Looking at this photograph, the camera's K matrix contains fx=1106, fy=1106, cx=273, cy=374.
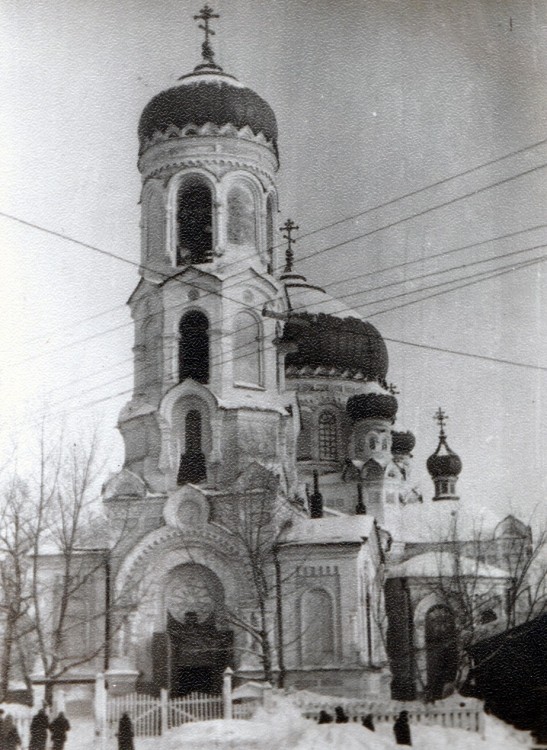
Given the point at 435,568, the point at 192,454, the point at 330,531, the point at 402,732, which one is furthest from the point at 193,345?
the point at 402,732

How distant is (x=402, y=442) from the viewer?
4347cm

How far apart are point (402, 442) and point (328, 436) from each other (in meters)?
7.08

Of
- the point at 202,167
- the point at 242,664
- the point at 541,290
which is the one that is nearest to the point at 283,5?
the point at 541,290

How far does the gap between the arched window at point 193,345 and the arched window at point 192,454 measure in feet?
3.54

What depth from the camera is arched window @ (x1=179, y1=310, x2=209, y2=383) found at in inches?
1102

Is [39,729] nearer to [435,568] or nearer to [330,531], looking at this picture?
[330,531]

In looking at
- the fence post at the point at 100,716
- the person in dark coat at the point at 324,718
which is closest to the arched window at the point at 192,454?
the fence post at the point at 100,716

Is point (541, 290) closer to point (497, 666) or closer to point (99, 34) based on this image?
point (497, 666)

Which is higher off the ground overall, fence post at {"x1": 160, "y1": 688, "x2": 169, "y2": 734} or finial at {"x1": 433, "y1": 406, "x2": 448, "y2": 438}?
finial at {"x1": 433, "y1": 406, "x2": 448, "y2": 438}

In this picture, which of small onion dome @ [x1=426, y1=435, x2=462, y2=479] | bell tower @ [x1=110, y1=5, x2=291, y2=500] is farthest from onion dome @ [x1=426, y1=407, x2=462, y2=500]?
bell tower @ [x1=110, y1=5, x2=291, y2=500]

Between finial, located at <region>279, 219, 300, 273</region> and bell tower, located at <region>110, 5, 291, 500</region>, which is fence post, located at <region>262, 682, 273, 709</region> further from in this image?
finial, located at <region>279, 219, 300, 273</region>

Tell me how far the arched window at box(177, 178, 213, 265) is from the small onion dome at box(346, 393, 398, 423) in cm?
1001

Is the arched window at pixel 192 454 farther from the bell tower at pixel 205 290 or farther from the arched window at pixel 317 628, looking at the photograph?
the arched window at pixel 317 628

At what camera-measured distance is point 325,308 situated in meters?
37.5
